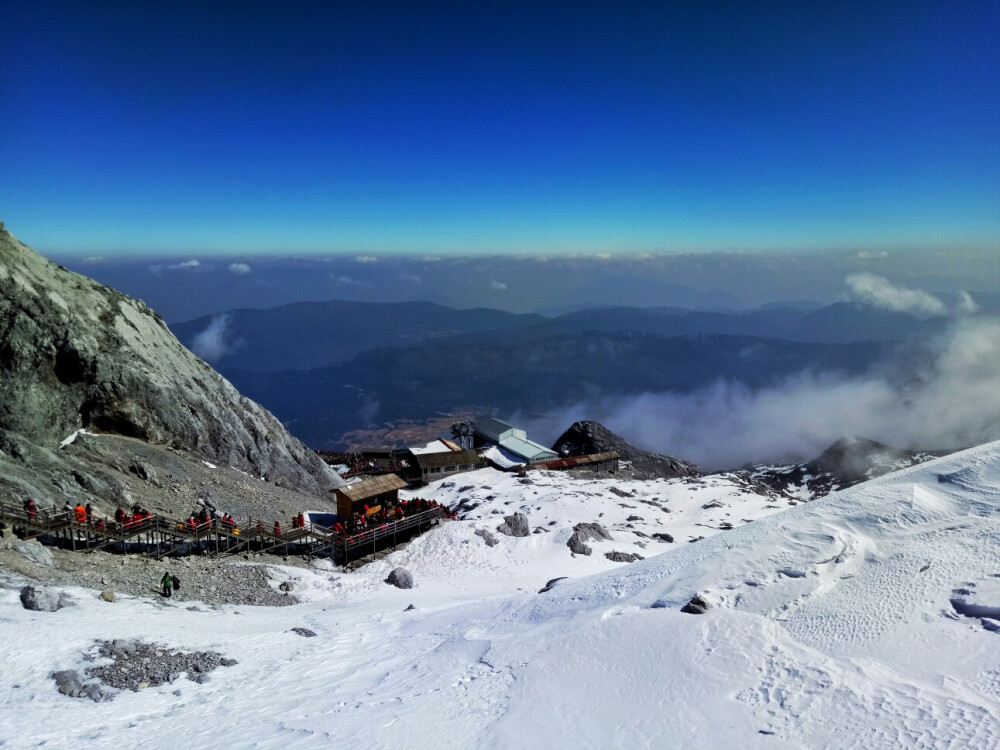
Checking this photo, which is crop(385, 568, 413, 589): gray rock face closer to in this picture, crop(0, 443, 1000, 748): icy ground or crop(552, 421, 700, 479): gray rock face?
crop(0, 443, 1000, 748): icy ground

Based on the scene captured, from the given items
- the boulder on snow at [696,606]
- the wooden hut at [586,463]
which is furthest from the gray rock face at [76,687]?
the wooden hut at [586,463]

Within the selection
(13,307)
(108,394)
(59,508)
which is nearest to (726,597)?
(59,508)

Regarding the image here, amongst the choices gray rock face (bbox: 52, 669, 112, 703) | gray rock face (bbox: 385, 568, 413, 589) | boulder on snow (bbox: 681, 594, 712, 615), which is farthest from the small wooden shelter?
boulder on snow (bbox: 681, 594, 712, 615)

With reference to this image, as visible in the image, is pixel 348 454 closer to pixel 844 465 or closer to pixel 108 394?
pixel 108 394

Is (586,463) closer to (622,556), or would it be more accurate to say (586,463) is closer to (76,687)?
(622,556)

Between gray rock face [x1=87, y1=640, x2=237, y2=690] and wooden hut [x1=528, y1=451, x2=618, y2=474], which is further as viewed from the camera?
wooden hut [x1=528, y1=451, x2=618, y2=474]
